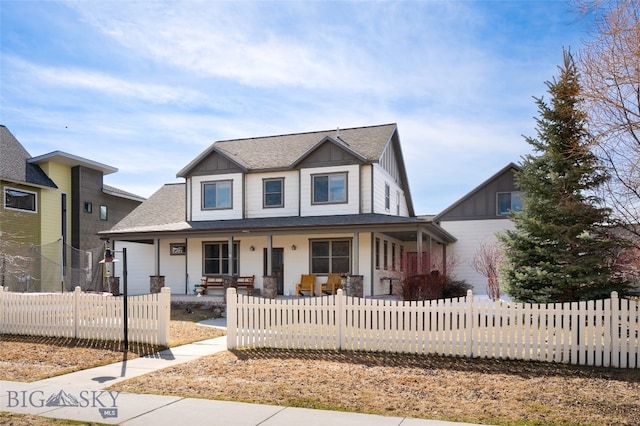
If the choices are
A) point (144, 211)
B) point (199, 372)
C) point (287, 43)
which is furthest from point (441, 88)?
point (144, 211)

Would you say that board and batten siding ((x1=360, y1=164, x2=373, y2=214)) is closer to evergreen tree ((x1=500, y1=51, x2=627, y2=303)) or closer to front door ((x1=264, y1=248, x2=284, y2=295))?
front door ((x1=264, y1=248, x2=284, y2=295))

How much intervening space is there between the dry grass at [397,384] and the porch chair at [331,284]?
11.1m

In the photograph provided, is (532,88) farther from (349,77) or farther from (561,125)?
(349,77)

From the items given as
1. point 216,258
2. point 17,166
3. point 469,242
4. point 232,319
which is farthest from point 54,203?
point 232,319

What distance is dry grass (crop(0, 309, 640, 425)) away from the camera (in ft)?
21.8

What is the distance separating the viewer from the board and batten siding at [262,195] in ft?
76.4

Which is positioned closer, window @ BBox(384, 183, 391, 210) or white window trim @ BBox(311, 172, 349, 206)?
white window trim @ BBox(311, 172, 349, 206)

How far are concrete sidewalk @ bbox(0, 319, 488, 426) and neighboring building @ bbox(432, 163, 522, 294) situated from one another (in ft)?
63.7

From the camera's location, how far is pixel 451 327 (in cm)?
1020

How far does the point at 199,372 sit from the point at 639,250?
344 inches

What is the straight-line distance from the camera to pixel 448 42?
12.5 metres

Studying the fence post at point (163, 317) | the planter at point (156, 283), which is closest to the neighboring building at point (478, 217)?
the planter at point (156, 283)

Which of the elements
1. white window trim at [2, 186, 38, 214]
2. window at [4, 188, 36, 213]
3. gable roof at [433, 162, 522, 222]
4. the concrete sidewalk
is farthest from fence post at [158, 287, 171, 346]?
window at [4, 188, 36, 213]

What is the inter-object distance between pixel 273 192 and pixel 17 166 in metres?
13.8
